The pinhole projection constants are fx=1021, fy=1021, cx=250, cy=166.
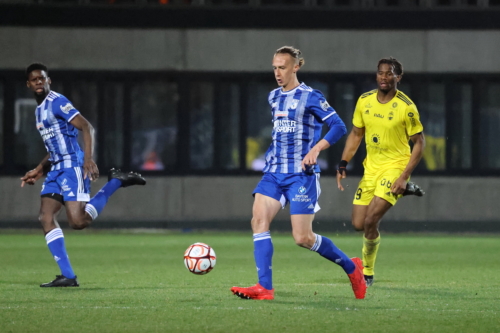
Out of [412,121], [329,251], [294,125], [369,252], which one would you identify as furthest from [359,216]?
[294,125]

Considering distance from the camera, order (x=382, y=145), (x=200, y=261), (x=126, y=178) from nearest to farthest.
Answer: (x=200, y=261), (x=382, y=145), (x=126, y=178)

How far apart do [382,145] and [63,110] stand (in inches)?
123

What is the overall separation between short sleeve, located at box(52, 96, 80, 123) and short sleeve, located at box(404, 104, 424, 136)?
318 cm

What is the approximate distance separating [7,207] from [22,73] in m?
2.72

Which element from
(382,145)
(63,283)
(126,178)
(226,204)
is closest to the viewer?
(63,283)

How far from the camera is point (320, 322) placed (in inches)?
289

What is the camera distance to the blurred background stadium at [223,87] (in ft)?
68.0

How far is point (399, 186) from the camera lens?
9672 mm

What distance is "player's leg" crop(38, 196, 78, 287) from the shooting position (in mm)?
9805

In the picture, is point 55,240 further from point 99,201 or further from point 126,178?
point 126,178

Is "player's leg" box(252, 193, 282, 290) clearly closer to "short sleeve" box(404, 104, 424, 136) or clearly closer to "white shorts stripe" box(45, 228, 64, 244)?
"short sleeve" box(404, 104, 424, 136)

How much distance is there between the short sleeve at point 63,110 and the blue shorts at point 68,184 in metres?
0.51

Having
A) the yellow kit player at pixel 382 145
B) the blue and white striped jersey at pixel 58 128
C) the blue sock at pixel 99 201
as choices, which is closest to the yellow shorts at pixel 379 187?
the yellow kit player at pixel 382 145

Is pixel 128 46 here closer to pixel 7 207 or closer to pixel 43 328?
pixel 7 207
